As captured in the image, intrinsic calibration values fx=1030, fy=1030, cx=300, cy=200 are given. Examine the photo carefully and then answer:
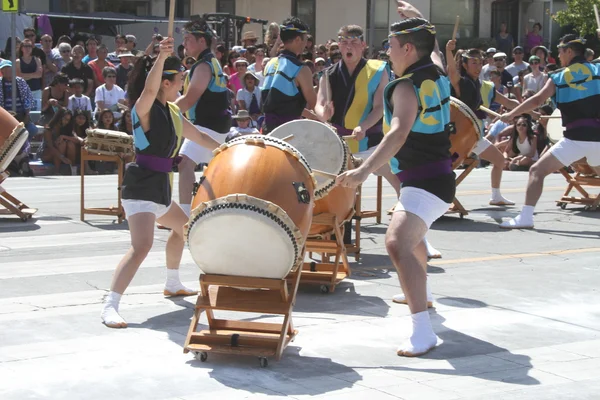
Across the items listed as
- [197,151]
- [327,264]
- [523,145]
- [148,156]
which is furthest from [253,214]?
[523,145]

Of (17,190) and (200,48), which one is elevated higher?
(200,48)

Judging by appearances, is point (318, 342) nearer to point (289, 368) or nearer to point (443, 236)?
point (289, 368)

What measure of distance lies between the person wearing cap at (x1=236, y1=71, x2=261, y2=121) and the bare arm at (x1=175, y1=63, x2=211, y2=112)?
9.18 metres

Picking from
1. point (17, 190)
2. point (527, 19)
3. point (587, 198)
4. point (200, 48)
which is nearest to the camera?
point (200, 48)

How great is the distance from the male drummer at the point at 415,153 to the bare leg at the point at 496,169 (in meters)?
6.75

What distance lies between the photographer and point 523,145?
1947cm

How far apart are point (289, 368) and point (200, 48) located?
4929mm

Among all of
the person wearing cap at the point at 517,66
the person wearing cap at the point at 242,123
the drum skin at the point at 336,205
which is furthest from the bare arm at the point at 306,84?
the person wearing cap at the point at 517,66

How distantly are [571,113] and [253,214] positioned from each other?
6.91 meters

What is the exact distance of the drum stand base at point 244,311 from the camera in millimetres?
6336

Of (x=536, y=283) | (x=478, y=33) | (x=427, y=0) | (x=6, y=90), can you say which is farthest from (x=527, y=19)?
(x=536, y=283)

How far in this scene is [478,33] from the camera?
39.3 metres

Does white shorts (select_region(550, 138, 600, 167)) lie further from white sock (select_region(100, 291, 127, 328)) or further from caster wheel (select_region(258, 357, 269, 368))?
caster wheel (select_region(258, 357, 269, 368))

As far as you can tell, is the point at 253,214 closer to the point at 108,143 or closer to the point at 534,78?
the point at 108,143
